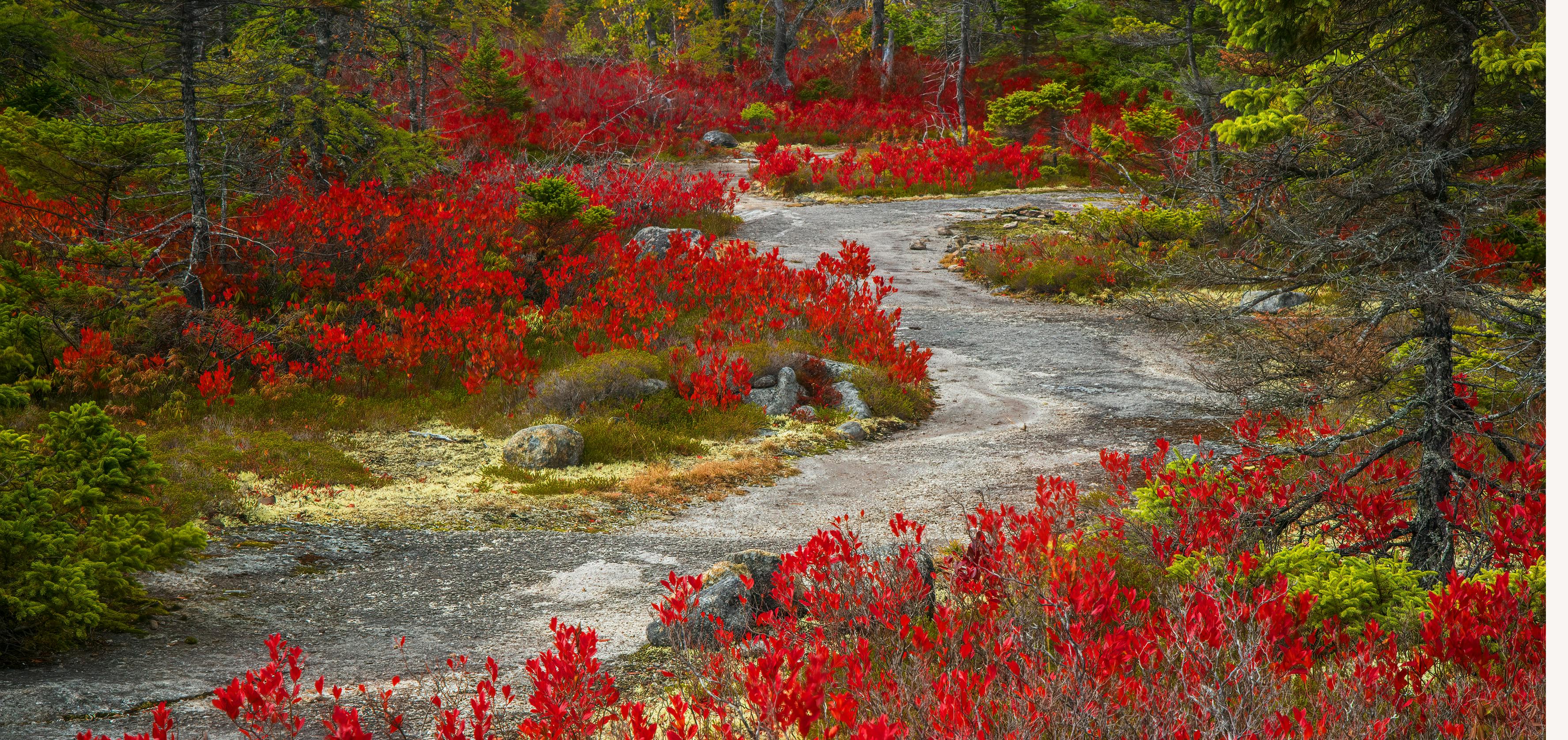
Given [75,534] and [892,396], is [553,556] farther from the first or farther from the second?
[892,396]

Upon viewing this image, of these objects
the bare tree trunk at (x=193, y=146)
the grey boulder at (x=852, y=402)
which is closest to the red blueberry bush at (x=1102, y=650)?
the grey boulder at (x=852, y=402)

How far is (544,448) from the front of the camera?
855 centimetres

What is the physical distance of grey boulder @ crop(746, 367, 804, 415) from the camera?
33.6 feet

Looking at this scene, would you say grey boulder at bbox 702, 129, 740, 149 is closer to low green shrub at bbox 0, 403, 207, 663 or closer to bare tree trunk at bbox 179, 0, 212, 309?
bare tree trunk at bbox 179, 0, 212, 309

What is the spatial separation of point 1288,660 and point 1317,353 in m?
2.54

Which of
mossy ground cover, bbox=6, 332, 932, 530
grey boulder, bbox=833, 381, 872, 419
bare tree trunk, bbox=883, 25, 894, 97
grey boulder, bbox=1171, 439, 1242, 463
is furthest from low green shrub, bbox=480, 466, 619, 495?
bare tree trunk, bbox=883, 25, 894, 97

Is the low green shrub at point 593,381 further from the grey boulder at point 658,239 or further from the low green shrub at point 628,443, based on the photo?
the grey boulder at point 658,239

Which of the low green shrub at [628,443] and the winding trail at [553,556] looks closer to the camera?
the winding trail at [553,556]

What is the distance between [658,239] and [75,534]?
11.2 m

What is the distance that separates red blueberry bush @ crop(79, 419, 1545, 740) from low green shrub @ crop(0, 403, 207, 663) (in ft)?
2.88

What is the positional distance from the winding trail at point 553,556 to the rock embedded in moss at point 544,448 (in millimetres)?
1435

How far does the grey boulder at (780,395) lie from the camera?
10242 millimetres

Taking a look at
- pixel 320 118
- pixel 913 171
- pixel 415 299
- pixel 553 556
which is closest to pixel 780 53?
pixel 913 171

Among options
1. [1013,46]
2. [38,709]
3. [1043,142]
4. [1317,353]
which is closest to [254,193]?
[38,709]
